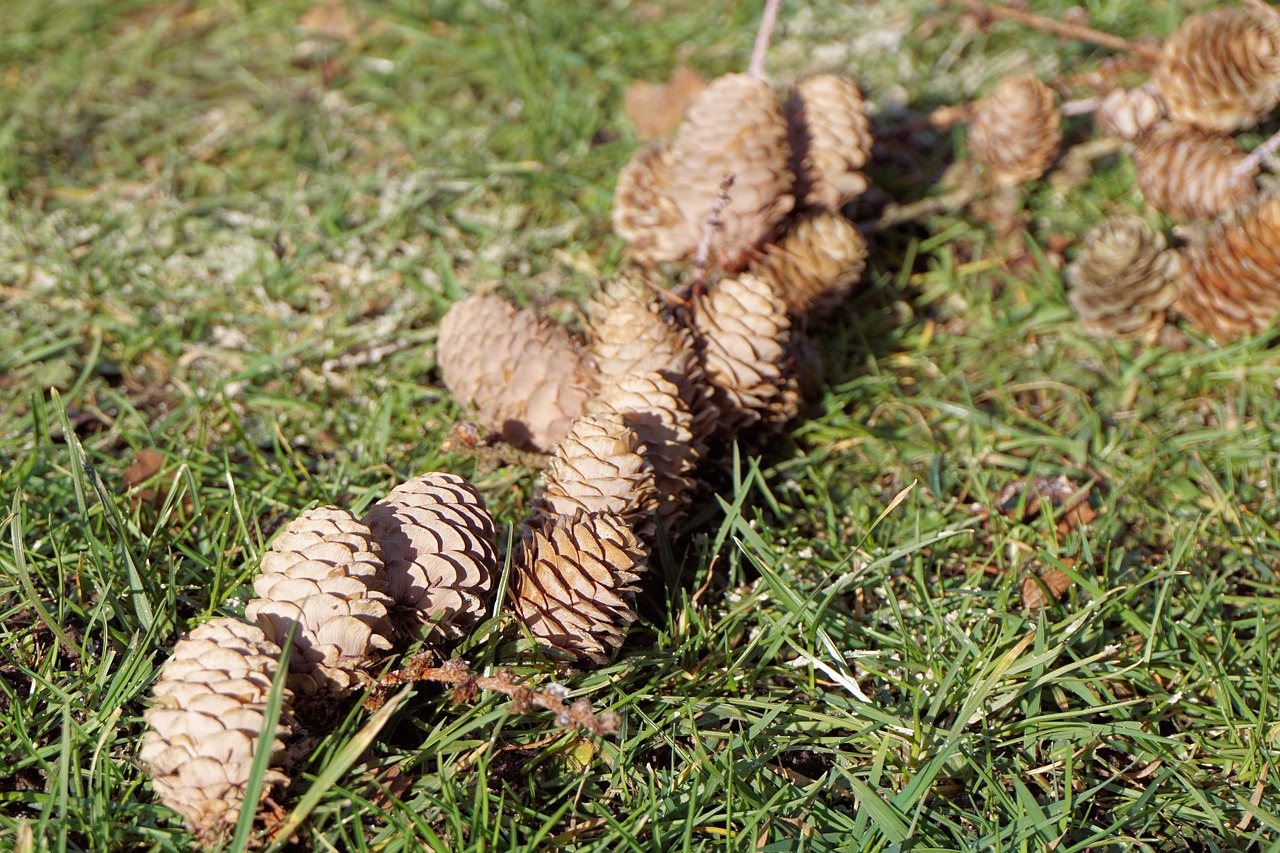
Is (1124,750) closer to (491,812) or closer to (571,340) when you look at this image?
(491,812)

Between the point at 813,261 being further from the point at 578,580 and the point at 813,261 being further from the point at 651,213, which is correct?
the point at 578,580

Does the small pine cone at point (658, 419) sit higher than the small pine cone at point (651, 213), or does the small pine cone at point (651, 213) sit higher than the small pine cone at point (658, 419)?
the small pine cone at point (651, 213)

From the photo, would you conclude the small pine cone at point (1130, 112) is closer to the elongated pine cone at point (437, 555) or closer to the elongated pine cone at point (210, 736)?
the elongated pine cone at point (437, 555)

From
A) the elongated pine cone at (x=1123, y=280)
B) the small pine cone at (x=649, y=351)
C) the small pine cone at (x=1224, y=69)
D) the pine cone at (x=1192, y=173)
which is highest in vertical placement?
the small pine cone at (x=1224, y=69)

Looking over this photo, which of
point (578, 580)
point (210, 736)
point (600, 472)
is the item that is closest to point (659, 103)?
point (600, 472)

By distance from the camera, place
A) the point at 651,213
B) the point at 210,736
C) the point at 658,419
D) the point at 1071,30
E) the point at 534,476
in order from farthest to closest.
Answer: the point at 1071,30 → the point at 651,213 → the point at 534,476 → the point at 658,419 → the point at 210,736

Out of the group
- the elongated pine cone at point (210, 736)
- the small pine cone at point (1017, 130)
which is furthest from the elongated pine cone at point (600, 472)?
the small pine cone at point (1017, 130)
